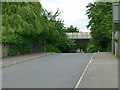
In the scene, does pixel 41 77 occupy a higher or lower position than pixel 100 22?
lower

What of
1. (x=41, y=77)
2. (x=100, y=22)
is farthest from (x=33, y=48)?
(x=41, y=77)

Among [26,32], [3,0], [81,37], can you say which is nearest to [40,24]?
[26,32]

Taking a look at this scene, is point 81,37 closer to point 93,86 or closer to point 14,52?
point 14,52

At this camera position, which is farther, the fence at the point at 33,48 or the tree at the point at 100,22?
the tree at the point at 100,22

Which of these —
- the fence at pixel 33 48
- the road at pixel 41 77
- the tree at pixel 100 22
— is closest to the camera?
the road at pixel 41 77

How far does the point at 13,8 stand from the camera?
4425 cm

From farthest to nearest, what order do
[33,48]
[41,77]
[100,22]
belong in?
[100,22], [33,48], [41,77]

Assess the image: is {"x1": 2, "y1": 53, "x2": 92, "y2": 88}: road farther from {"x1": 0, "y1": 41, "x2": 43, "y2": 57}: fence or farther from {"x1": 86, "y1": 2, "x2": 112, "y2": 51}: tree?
{"x1": 86, "y1": 2, "x2": 112, "y2": 51}: tree

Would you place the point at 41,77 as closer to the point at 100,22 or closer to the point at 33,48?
the point at 33,48

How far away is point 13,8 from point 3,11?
3.89 feet

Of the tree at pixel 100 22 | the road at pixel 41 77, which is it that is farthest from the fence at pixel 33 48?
the road at pixel 41 77

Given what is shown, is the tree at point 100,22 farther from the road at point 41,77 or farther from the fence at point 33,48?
the road at point 41,77

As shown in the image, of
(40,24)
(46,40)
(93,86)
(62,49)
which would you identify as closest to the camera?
(93,86)

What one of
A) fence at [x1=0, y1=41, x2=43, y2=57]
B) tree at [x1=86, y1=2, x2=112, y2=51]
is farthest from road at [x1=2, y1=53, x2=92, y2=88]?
tree at [x1=86, y1=2, x2=112, y2=51]
